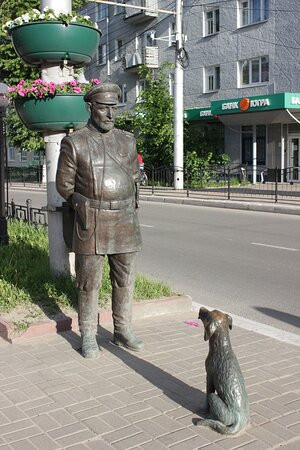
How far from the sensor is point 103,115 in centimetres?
429

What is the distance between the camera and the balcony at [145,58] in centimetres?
3344

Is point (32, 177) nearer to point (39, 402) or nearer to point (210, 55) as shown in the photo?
point (210, 55)

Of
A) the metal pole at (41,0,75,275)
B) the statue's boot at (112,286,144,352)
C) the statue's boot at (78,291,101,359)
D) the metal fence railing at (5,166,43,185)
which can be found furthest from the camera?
the metal fence railing at (5,166,43,185)

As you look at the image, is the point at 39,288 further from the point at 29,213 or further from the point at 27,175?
the point at 27,175

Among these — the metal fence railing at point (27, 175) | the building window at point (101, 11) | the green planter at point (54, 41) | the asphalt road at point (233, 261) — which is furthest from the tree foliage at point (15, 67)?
the green planter at point (54, 41)

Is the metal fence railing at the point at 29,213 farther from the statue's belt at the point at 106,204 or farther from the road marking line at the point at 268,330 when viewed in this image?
the statue's belt at the point at 106,204

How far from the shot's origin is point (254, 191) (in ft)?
70.2

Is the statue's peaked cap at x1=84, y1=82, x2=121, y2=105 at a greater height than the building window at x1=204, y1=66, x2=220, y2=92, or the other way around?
the building window at x1=204, y1=66, x2=220, y2=92

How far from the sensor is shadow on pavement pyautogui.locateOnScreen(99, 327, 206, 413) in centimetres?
375

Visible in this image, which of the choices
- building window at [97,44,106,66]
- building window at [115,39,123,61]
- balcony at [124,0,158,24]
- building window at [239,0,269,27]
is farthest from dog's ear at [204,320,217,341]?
building window at [97,44,106,66]

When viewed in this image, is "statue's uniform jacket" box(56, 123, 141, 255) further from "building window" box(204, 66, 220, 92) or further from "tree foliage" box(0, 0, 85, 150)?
"building window" box(204, 66, 220, 92)

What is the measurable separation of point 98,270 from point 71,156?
0.94m

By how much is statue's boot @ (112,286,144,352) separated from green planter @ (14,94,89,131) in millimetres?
2007

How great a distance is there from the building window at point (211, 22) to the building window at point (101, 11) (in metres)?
11.5
